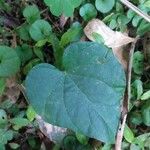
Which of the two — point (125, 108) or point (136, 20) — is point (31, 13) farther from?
point (125, 108)

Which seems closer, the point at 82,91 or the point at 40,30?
the point at 82,91

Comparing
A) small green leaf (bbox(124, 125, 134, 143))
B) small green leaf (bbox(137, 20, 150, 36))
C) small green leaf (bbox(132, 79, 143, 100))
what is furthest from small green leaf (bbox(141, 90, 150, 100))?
small green leaf (bbox(137, 20, 150, 36))

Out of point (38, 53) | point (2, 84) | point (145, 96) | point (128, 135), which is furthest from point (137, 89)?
point (2, 84)

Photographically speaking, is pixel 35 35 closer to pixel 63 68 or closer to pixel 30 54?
pixel 30 54

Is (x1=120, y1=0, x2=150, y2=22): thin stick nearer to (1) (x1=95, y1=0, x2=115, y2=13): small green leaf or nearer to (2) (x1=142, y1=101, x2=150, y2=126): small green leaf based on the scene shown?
(1) (x1=95, y1=0, x2=115, y2=13): small green leaf

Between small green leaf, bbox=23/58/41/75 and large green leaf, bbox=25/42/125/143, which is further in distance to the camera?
→ small green leaf, bbox=23/58/41/75

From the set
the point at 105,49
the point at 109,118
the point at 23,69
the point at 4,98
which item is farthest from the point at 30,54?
the point at 109,118

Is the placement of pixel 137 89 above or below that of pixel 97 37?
below
